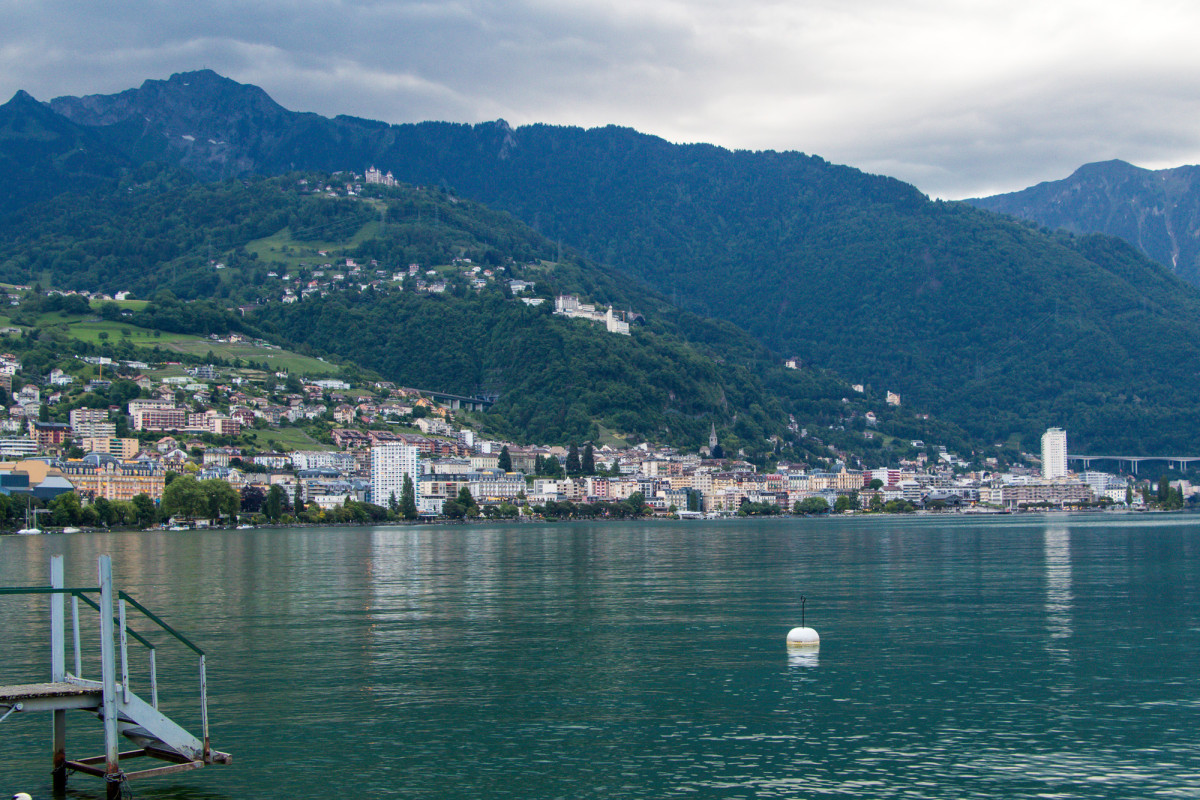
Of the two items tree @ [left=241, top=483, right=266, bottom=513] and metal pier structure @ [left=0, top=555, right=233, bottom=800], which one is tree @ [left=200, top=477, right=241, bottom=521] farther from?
metal pier structure @ [left=0, top=555, right=233, bottom=800]

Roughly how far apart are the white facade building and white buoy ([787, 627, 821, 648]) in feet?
445

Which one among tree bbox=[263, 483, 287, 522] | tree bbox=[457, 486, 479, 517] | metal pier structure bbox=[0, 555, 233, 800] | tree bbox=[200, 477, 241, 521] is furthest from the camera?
tree bbox=[457, 486, 479, 517]

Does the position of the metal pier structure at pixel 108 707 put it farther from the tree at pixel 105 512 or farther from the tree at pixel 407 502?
the tree at pixel 407 502

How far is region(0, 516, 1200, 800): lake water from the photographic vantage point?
19891 mm

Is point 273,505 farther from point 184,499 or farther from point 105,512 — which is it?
point 105,512

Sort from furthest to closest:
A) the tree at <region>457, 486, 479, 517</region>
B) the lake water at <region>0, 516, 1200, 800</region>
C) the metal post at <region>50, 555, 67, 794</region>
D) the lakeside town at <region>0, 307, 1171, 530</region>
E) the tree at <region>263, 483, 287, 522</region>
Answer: the tree at <region>457, 486, 479, 517</region>
the tree at <region>263, 483, 287, 522</region>
the lakeside town at <region>0, 307, 1171, 530</region>
the lake water at <region>0, 516, 1200, 800</region>
the metal post at <region>50, 555, 67, 794</region>

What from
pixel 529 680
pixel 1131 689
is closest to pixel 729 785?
pixel 529 680

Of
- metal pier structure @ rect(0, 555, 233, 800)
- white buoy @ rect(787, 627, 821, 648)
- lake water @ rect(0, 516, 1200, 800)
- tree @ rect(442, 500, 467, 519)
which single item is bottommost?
tree @ rect(442, 500, 467, 519)

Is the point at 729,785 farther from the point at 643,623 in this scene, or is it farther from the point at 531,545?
the point at 531,545

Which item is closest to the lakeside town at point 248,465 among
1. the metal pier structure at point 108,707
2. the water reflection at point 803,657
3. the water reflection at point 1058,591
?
the water reflection at point 1058,591

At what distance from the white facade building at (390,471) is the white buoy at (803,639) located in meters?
136

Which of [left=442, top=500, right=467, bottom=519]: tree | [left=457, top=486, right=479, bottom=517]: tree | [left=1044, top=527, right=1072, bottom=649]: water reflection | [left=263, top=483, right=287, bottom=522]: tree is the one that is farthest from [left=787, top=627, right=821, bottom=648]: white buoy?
[left=457, top=486, right=479, bottom=517]: tree

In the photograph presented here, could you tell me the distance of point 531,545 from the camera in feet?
300

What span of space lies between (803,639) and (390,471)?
139 m
